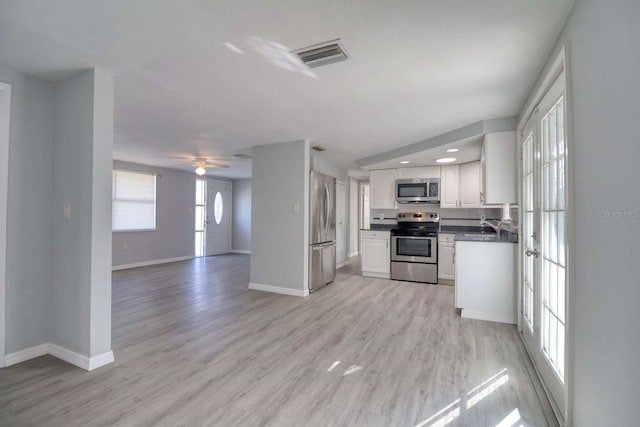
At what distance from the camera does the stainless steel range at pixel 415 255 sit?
5316 mm

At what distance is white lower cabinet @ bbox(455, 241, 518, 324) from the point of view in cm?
341

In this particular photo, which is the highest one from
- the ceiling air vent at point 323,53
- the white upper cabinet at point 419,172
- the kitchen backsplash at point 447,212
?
the ceiling air vent at point 323,53

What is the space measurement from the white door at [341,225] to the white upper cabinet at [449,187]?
226 cm

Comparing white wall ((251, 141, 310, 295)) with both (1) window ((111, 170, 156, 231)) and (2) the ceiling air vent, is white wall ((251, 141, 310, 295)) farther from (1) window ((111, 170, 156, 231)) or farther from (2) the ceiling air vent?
(1) window ((111, 170, 156, 231))

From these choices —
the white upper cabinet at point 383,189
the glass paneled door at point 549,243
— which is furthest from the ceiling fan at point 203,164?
the glass paneled door at point 549,243

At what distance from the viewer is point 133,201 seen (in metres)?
6.82

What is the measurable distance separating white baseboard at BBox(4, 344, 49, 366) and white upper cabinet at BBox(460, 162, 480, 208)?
578 centimetres

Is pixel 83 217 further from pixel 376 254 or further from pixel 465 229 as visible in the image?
pixel 465 229

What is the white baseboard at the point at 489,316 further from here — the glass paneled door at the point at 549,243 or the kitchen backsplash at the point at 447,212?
the kitchen backsplash at the point at 447,212

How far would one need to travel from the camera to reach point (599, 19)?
1276mm

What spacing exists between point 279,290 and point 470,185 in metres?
3.70

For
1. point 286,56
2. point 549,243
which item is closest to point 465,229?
point 549,243

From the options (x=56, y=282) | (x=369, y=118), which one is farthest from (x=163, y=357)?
(x=369, y=118)

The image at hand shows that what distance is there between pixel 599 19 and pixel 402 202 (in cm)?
474
